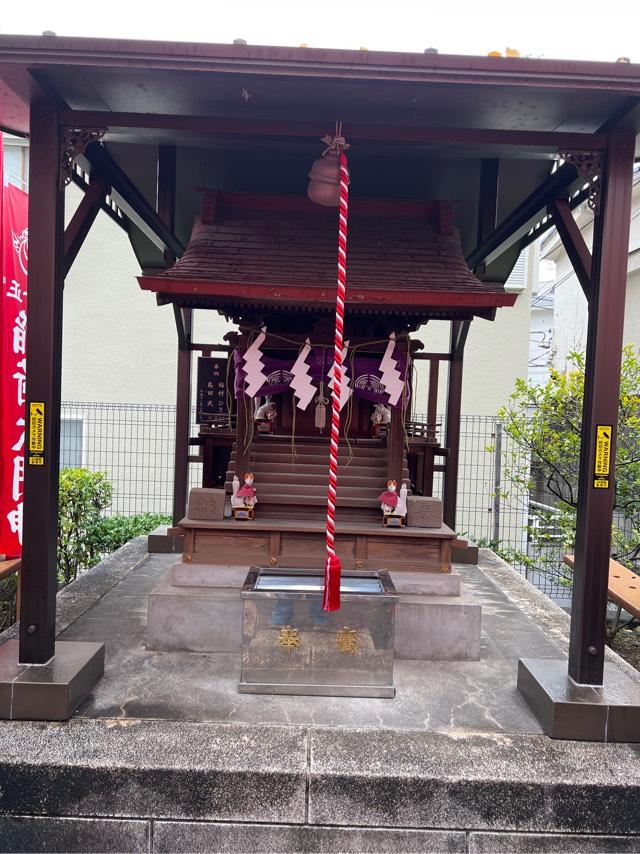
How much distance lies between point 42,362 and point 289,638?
2690mm

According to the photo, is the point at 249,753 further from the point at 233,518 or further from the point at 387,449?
the point at 387,449

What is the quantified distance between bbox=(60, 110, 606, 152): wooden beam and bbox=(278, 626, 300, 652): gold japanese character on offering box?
3632 millimetres

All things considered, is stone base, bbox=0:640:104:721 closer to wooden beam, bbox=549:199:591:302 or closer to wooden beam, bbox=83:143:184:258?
wooden beam, bbox=83:143:184:258

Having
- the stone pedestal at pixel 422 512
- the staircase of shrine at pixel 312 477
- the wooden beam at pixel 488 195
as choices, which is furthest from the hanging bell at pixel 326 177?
the stone pedestal at pixel 422 512

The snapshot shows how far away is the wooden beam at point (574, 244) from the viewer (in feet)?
13.6

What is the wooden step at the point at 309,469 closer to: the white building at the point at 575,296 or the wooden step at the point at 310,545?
the wooden step at the point at 310,545

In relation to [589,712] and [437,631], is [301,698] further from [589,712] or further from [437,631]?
[589,712]

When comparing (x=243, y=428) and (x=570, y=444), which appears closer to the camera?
(x=243, y=428)

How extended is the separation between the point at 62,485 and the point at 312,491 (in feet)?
15.2

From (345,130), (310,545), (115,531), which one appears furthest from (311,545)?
(115,531)

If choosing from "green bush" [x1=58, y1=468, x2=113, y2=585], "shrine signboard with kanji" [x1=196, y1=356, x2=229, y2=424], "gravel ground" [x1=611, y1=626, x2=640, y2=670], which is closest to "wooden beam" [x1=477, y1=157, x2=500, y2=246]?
"shrine signboard with kanji" [x1=196, y1=356, x2=229, y2=424]

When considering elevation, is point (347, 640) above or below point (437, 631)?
above

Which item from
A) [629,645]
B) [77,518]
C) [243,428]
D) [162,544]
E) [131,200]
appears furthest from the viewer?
[77,518]

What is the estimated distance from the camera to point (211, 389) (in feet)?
26.0
